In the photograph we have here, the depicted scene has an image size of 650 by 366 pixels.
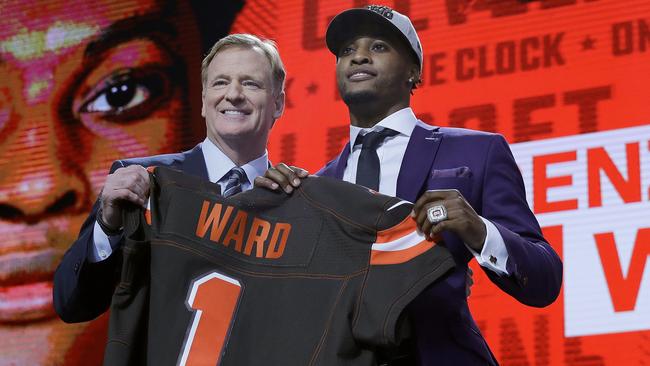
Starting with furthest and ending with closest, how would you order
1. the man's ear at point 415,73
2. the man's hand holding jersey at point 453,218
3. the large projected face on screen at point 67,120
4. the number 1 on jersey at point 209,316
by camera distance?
the large projected face on screen at point 67,120 < the man's ear at point 415,73 < the number 1 on jersey at point 209,316 < the man's hand holding jersey at point 453,218

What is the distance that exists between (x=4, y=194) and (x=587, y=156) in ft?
6.17

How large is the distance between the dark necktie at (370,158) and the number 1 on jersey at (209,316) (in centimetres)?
32

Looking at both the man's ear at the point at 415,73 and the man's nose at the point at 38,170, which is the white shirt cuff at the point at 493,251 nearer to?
the man's ear at the point at 415,73

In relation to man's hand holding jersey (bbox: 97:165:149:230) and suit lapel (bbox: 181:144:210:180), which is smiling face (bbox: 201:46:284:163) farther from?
man's hand holding jersey (bbox: 97:165:149:230)

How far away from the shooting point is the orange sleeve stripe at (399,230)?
6.90ft

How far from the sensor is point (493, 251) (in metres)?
2.04

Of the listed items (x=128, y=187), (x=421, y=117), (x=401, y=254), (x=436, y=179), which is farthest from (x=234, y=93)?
(x=421, y=117)

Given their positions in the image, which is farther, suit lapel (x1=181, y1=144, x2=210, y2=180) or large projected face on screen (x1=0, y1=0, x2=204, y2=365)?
large projected face on screen (x1=0, y1=0, x2=204, y2=365)

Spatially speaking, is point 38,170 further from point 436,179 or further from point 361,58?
point 436,179

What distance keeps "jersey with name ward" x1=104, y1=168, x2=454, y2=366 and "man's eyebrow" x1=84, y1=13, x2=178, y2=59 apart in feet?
5.77

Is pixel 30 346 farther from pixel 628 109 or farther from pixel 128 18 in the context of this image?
pixel 628 109

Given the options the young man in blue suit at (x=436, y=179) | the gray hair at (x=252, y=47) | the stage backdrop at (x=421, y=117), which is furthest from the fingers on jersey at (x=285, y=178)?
the stage backdrop at (x=421, y=117)

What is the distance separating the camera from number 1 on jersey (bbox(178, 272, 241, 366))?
7.07 feet

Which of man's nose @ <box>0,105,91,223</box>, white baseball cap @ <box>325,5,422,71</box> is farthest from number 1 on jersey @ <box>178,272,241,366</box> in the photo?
man's nose @ <box>0,105,91,223</box>
